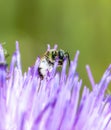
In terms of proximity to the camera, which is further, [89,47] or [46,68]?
[89,47]

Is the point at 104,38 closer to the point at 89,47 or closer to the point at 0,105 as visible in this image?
the point at 89,47

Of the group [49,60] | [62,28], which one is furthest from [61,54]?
[62,28]

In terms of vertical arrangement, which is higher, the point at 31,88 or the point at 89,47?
the point at 89,47

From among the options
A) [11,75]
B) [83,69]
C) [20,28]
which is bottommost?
[11,75]

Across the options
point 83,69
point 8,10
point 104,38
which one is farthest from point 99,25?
point 8,10

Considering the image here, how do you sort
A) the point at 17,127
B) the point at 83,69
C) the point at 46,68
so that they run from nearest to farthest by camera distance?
the point at 17,127 → the point at 46,68 → the point at 83,69

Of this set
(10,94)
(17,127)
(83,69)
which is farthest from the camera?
(83,69)
